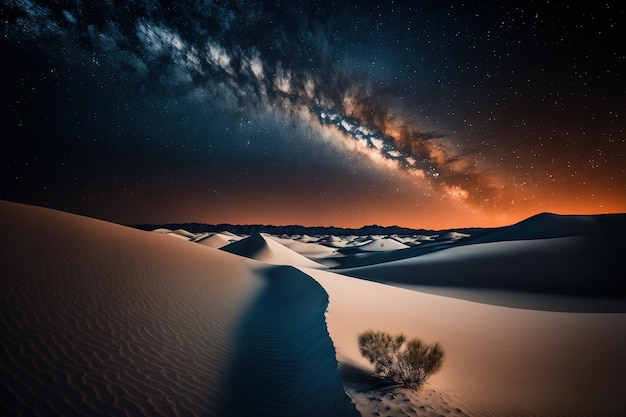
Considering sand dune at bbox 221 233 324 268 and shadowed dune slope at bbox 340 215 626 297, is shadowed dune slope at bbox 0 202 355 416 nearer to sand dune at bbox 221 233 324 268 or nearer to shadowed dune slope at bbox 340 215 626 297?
shadowed dune slope at bbox 340 215 626 297

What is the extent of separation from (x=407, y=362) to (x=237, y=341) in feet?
14.0

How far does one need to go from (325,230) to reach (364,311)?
584 ft

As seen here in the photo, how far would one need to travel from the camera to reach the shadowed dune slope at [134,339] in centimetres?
385

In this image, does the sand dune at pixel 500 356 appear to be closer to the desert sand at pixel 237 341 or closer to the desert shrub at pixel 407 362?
the desert sand at pixel 237 341

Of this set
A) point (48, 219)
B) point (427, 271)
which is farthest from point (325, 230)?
point (48, 219)

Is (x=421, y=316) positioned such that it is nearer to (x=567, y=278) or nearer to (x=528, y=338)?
(x=528, y=338)

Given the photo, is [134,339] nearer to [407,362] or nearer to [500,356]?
[407,362]

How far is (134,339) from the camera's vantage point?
18.3 feet

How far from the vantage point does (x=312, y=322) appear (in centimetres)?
772

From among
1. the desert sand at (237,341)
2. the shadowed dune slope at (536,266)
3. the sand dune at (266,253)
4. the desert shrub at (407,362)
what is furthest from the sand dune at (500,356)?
the sand dune at (266,253)

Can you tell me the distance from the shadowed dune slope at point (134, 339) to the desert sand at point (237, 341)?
30 millimetres

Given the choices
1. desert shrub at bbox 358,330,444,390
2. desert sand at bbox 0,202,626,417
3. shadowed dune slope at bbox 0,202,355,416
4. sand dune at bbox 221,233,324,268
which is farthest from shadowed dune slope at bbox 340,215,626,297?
desert shrub at bbox 358,330,444,390

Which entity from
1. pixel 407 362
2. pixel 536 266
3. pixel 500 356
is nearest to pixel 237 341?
pixel 407 362

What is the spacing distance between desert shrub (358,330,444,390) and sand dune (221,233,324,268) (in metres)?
29.8
